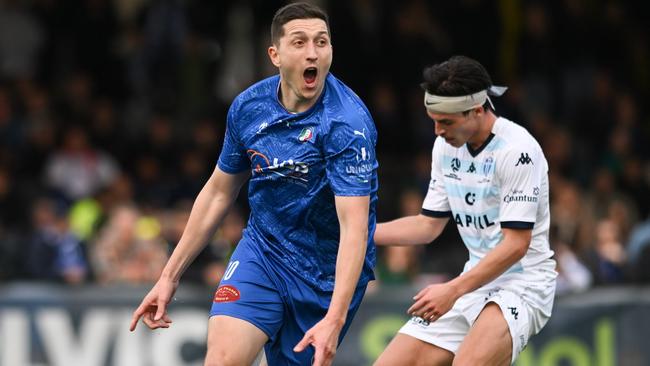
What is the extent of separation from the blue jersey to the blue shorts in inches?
2.2

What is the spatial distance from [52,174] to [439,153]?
7.97 m

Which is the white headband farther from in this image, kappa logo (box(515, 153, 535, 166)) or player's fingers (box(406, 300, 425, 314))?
player's fingers (box(406, 300, 425, 314))

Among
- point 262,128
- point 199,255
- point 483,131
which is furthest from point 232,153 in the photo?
point 199,255

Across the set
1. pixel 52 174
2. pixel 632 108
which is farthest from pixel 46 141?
pixel 632 108

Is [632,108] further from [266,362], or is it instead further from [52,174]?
[266,362]

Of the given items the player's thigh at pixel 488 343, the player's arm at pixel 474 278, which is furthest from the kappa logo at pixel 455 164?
the player's thigh at pixel 488 343

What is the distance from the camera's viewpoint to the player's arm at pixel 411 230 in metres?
7.67

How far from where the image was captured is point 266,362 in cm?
708

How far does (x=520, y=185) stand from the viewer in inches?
281

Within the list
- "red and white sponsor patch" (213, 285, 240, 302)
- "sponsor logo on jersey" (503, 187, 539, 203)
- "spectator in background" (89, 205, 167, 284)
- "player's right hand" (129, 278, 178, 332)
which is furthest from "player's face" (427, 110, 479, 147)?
"spectator in background" (89, 205, 167, 284)

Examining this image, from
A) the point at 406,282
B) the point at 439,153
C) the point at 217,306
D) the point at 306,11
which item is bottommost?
the point at 406,282

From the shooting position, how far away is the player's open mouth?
6.70 m

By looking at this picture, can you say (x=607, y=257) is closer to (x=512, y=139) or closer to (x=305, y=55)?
(x=512, y=139)

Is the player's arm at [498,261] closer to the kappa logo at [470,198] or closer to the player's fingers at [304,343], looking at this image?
the kappa logo at [470,198]
